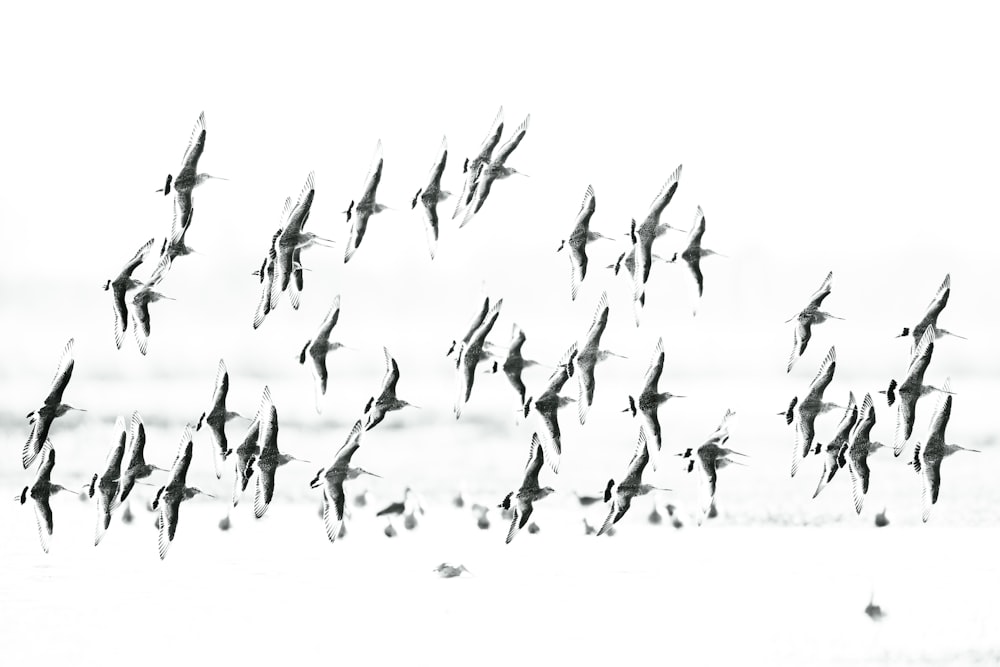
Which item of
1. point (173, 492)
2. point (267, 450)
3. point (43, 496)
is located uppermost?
point (267, 450)

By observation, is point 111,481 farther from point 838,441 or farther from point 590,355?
point 838,441

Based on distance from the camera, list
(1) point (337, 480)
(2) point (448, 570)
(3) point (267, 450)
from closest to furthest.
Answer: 1. (3) point (267, 450)
2. (1) point (337, 480)
3. (2) point (448, 570)

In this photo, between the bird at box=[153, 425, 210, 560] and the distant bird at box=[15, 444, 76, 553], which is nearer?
the bird at box=[153, 425, 210, 560]

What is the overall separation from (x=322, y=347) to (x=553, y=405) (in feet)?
15.3

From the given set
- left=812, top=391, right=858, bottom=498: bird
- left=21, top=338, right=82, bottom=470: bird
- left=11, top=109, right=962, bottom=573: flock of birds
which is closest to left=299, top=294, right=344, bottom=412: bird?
left=11, top=109, right=962, bottom=573: flock of birds

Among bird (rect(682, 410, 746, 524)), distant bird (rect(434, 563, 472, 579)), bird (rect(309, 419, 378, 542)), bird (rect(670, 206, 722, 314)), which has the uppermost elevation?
bird (rect(670, 206, 722, 314))

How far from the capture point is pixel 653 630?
43438 mm

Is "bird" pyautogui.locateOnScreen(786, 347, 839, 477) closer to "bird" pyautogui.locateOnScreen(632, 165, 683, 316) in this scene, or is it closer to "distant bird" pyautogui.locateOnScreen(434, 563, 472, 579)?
"bird" pyautogui.locateOnScreen(632, 165, 683, 316)

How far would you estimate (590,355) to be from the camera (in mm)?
26875

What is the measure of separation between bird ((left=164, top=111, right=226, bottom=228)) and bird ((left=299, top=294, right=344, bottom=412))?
338cm

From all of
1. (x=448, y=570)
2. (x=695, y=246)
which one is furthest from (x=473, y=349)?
(x=448, y=570)

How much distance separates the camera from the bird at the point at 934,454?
25.2 meters

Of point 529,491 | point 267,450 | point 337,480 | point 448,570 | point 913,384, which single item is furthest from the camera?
point 448,570

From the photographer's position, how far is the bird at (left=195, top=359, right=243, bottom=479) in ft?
86.6
